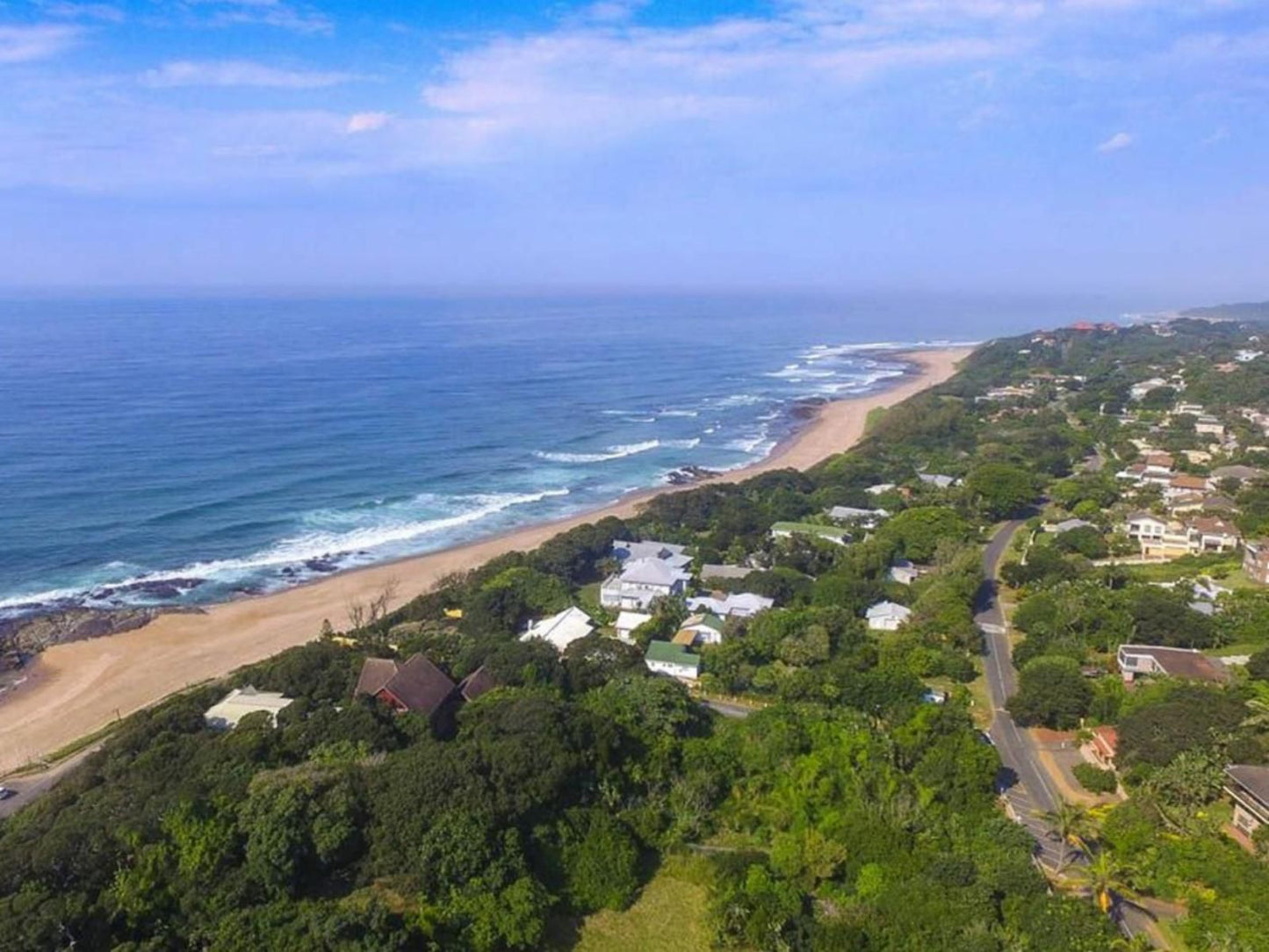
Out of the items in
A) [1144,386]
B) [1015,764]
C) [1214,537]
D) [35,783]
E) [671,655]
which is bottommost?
[35,783]

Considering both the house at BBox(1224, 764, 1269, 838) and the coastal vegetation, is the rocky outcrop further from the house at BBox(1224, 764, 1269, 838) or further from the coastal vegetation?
the house at BBox(1224, 764, 1269, 838)

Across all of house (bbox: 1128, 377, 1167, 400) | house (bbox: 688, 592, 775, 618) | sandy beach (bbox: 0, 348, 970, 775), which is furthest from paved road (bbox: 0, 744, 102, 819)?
house (bbox: 1128, 377, 1167, 400)

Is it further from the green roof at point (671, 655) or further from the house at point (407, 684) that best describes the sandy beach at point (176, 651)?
the green roof at point (671, 655)

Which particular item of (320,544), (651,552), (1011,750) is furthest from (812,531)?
(320,544)

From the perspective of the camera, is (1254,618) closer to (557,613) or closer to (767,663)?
(767,663)

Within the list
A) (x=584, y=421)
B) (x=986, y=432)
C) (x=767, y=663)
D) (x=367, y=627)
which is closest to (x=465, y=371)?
(x=584, y=421)

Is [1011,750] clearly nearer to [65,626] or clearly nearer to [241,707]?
[241,707]
